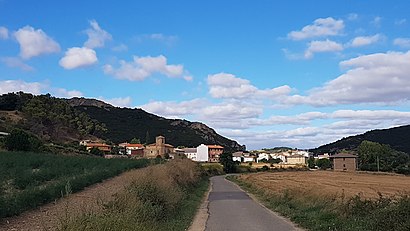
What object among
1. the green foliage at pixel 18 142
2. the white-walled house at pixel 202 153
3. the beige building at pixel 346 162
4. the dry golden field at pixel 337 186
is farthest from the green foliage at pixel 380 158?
the green foliage at pixel 18 142

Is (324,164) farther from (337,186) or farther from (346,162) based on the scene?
(337,186)

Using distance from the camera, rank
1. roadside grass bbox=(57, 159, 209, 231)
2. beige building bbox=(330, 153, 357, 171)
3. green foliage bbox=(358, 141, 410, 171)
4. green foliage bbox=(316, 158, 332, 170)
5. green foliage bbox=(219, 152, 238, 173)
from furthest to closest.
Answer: green foliage bbox=(316, 158, 332, 170)
beige building bbox=(330, 153, 357, 171)
green foliage bbox=(219, 152, 238, 173)
green foliage bbox=(358, 141, 410, 171)
roadside grass bbox=(57, 159, 209, 231)

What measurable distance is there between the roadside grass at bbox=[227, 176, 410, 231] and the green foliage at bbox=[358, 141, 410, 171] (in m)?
96.9

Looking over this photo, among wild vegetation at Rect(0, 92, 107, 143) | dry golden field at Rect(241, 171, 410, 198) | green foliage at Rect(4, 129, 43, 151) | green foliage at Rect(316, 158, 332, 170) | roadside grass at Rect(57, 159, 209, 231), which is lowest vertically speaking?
dry golden field at Rect(241, 171, 410, 198)

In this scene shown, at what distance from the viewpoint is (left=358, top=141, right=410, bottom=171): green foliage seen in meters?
118

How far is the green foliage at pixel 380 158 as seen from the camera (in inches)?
4646

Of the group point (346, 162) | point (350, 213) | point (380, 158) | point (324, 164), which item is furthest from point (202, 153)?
point (350, 213)

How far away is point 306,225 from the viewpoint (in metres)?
18.8

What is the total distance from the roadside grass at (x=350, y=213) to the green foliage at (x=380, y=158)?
9692 cm

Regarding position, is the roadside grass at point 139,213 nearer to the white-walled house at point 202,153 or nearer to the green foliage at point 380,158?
the green foliage at point 380,158

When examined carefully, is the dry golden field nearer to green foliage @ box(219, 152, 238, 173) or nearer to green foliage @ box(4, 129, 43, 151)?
green foliage @ box(4, 129, 43, 151)

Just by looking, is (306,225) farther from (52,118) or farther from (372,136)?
(372,136)

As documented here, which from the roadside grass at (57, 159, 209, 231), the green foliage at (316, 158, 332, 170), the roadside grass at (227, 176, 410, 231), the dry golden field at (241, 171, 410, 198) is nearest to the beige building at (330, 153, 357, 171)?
the green foliage at (316, 158, 332, 170)

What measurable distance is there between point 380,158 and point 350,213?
11188 centimetres
